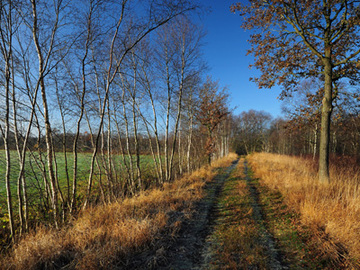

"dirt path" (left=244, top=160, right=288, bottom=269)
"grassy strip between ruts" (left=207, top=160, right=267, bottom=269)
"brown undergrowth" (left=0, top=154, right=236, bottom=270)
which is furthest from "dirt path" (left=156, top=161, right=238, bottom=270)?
"dirt path" (left=244, top=160, right=288, bottom=269)

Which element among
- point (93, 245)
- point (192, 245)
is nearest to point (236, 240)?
point (192, 245)

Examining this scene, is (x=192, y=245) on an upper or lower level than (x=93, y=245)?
lower

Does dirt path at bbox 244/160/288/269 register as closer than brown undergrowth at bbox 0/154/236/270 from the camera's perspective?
No

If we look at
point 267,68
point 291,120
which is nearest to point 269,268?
point 291,120

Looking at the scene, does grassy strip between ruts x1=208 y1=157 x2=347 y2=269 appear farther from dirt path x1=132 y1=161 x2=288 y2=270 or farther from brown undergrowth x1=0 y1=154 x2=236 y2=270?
brown undergrowth x1=0 y1=154 x2=236 y2=270

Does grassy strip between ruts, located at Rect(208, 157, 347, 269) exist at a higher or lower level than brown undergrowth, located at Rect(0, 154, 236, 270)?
lower

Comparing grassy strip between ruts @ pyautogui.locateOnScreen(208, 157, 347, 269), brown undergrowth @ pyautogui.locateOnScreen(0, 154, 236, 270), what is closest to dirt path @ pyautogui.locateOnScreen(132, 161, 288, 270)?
grassy strip between ruts @ pyautogui.locateOnScreen(208, 157, 347, 269)

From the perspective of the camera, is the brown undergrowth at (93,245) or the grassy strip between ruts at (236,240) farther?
the grassy strip between ruts at (236,240)

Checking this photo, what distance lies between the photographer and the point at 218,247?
3051 mm

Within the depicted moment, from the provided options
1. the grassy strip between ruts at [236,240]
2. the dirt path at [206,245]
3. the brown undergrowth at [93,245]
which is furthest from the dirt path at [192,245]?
Answer: the brown undergrowth at [93,245]

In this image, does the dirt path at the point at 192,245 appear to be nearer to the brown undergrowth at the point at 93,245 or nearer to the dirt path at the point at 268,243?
the brown undergrowth at the point at 93,245

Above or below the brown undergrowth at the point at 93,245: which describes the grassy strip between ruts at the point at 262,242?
below

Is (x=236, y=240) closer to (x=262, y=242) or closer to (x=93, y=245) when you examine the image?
(x=262, y=242)

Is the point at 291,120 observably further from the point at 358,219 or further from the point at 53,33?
the point at 53,33
